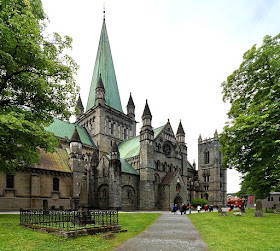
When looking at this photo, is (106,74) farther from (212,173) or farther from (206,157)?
(212,173)

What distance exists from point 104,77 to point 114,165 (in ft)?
90.7

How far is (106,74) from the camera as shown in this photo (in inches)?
2183

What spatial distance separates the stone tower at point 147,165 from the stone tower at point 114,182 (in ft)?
16.7

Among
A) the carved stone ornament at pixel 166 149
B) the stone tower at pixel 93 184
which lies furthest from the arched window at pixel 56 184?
the carved stone ornament at pixel 166 149

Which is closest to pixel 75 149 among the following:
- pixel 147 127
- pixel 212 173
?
pixel 147 127

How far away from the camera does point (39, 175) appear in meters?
28.1

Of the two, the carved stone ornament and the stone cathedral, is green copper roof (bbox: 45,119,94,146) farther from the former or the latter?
the carved stone ornament

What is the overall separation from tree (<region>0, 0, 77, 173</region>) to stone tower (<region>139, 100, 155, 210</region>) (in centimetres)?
2259

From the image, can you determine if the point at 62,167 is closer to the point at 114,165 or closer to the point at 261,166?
the point at 114,165

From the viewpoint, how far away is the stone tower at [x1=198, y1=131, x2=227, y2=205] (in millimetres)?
59500

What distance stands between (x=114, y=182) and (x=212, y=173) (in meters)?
36.0

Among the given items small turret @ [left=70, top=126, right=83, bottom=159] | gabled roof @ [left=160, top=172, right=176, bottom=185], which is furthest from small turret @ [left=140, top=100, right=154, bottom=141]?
small turret @ [left=70, top=126, right=83, bottom=159]

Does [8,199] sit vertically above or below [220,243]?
below

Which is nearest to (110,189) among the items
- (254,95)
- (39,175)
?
(39,175)
